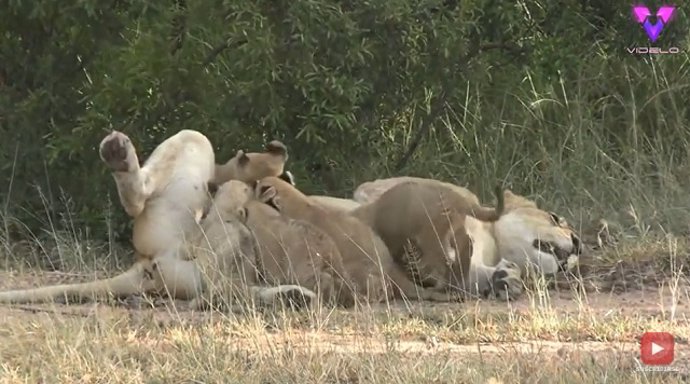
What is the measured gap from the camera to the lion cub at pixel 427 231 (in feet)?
23.2

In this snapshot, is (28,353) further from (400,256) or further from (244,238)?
(400,256)

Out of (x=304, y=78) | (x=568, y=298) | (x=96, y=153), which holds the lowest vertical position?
(x=568, y=298)

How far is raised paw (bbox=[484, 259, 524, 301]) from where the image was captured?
23.4 feet

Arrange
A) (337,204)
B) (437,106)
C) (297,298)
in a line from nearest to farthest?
(297,298) < (337,204) < (437,106)

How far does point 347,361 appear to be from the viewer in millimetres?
5254

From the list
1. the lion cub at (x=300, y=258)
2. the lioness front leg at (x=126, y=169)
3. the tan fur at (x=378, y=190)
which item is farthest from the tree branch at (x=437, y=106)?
the lioness front leg at (x=126, y=169)

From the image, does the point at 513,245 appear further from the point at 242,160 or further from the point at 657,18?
the point at 657,18

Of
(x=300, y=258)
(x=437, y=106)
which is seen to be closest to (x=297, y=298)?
(x=300, y=258)

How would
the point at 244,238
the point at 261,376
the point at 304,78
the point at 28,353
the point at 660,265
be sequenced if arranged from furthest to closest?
1. the point at 304,78
2. the point at 660,265
3. the point at 244,238
4. the point at 28,353
5. the point at 261,376

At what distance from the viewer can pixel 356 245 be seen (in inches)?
273

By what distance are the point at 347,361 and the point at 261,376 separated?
1.18 ft

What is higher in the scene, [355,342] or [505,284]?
[355,342]

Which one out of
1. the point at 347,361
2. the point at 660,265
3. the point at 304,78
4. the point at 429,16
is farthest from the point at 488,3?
the point at 347,361

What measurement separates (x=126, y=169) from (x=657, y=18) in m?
4.36
